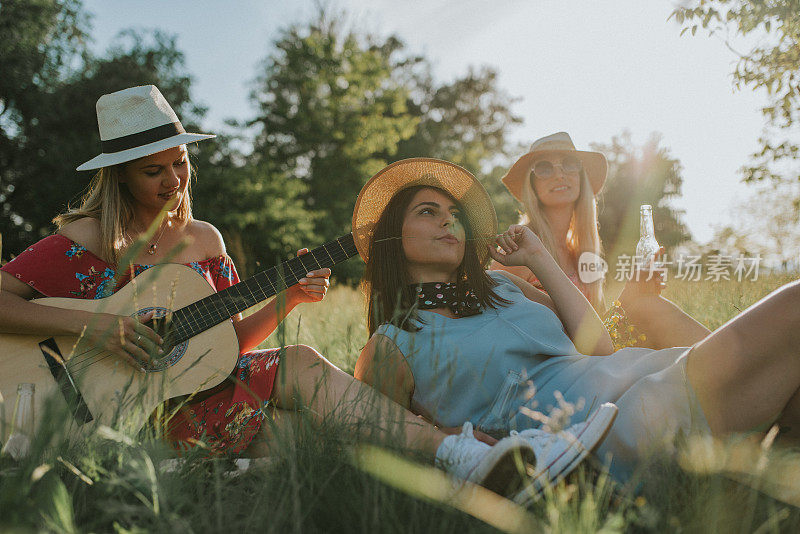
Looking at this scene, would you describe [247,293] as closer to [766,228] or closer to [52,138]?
[766,228]

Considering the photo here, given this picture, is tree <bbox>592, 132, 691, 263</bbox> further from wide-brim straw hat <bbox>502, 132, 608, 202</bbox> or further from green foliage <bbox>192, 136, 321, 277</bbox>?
wide-brim straw hat <bbox>502, 132, 608, 202</bbox>

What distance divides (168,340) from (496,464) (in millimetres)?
1468

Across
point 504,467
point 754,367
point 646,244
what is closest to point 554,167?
point 646,244

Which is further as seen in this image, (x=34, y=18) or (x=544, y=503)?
(x=34, y=18)

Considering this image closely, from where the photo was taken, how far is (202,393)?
2.43 metres

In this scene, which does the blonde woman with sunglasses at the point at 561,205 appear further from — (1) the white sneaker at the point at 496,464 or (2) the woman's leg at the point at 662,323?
(1) the white sneaker at the point at 496,464

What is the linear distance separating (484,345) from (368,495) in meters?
1.11

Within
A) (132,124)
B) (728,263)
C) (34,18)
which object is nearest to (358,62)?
(34,18)

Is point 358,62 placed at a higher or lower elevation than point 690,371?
higher

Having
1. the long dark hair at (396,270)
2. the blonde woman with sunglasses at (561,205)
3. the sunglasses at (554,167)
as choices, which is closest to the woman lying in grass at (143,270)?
the long dark hair at (396,270)

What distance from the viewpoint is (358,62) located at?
22.3 meters

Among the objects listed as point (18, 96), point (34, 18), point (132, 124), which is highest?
point (34, 18)

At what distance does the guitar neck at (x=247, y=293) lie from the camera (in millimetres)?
2621

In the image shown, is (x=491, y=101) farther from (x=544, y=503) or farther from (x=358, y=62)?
(x=544, y=503)
